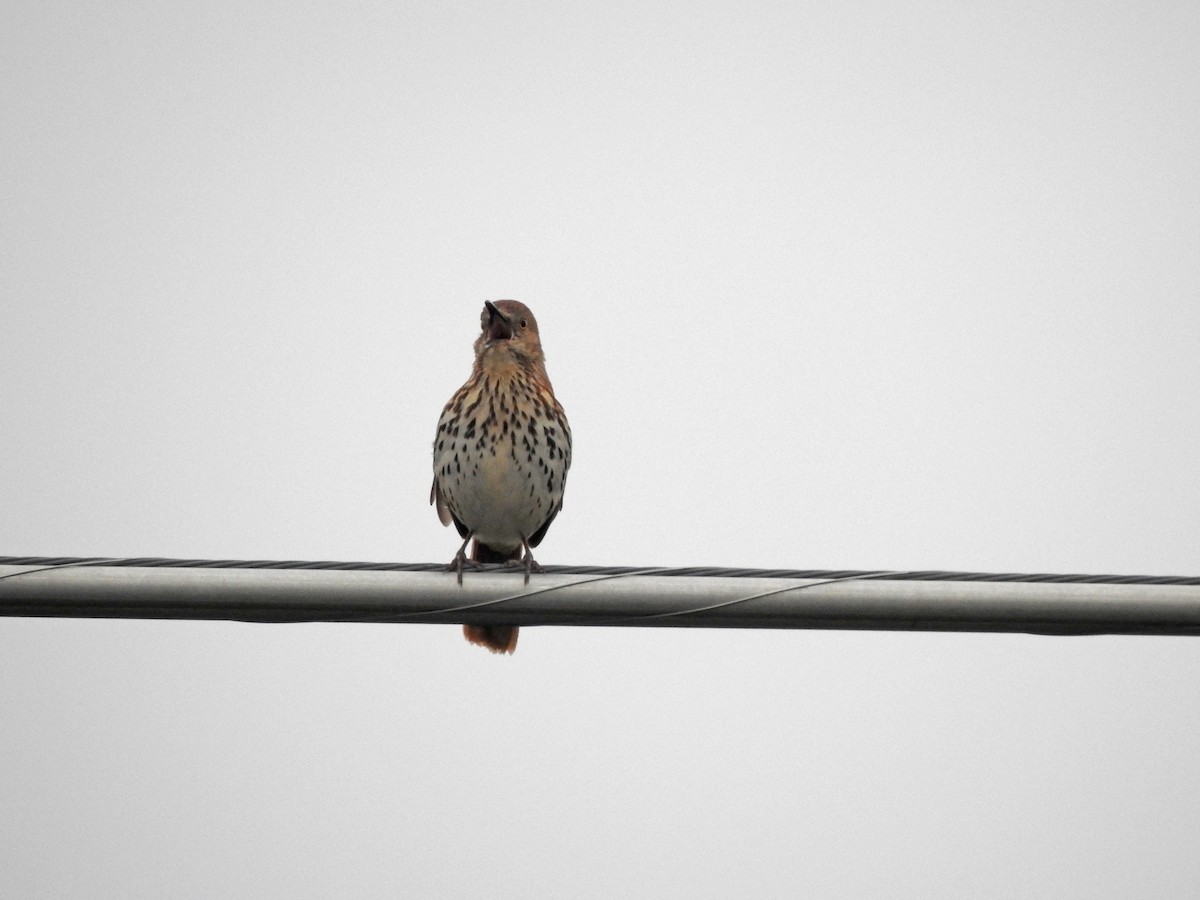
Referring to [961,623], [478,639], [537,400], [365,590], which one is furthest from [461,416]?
[961,623]

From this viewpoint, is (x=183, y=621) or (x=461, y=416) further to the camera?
(x=461, y=416)

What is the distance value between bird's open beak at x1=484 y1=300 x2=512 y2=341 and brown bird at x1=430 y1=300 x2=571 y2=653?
0.07 m

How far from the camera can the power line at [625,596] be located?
168 inches

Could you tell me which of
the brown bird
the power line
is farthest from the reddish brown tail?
the power line

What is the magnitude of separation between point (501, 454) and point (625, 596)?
3080 mm

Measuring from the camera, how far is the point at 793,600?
4.32 metres

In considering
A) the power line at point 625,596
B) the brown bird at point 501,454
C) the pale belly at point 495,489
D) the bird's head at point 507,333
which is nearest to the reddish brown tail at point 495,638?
the brown bird at point 501,454

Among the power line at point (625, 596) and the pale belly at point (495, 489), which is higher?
the pale belly at point (495, 489)

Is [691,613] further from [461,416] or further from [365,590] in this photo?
[461,416]

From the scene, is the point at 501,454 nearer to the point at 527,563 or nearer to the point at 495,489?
the point at 495,489

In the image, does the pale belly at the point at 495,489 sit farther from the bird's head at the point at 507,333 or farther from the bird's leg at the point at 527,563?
the bird's head at the point at 507,333

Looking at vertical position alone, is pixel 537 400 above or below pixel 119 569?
above

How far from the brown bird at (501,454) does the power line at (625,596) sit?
2.73 metres

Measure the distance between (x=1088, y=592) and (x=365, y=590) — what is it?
2.16 meters
